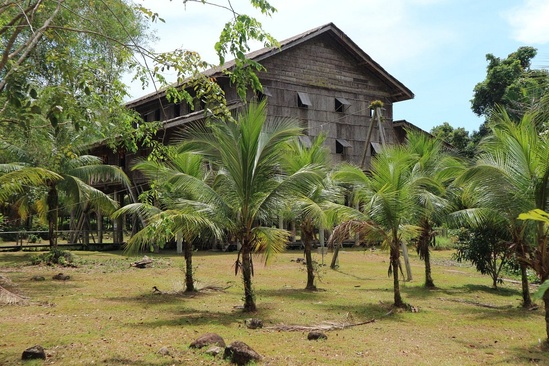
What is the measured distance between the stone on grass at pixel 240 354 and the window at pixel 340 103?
22.0 m

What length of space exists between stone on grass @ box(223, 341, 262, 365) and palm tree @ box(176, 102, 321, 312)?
11.5 feet

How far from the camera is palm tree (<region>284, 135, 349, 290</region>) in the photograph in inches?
527

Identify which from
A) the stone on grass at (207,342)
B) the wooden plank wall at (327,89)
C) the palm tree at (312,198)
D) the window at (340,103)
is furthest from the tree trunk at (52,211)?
the stone on grass at (207,342)

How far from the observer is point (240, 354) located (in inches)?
277

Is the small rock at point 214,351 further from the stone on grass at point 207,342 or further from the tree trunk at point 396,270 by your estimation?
the tree trunk at point 396,270

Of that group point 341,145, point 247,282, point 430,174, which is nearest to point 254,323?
point 247,282

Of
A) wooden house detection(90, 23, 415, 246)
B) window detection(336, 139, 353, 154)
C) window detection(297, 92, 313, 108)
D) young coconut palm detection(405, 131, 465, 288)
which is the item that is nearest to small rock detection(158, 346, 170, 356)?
young coconut palm detection(405, 131, 465, 288)

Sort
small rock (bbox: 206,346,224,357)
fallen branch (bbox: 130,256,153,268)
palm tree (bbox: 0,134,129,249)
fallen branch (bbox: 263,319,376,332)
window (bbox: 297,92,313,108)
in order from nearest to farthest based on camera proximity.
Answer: small rock (bbox: 206,346,224,357)
fallen branch (bbox: 263,319,376,332)
fallen branch (bbox: 130,256,153,268)
palm tree (bbox: 0,134,129,249)
window (bbox: 297,92,313,108)

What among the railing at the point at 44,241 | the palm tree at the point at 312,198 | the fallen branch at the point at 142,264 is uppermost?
the palm tree at the point at 312,198

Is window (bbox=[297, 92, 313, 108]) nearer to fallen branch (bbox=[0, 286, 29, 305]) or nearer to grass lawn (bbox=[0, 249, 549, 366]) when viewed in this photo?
grass lawn (bbox=[0, 249, 549, 366])

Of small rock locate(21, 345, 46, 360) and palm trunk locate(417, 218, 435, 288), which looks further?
palm trunk locate(417, 218, 435, 288)

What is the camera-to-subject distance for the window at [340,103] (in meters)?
27.9

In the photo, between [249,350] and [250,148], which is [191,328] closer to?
[249,350]

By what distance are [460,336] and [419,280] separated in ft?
27.6
